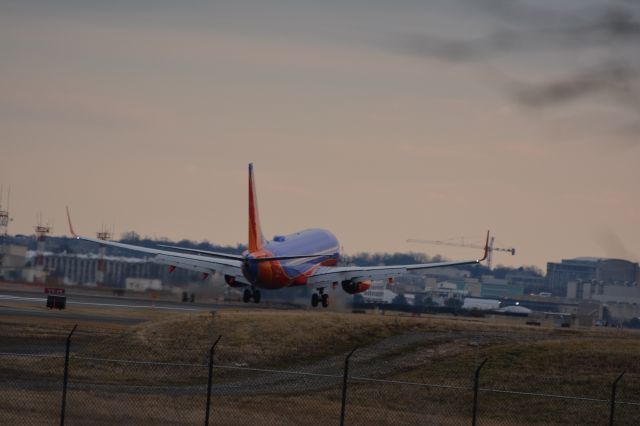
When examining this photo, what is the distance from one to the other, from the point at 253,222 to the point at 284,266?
4319 millimetres

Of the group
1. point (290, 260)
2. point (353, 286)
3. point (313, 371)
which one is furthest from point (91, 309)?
point (313, 371)

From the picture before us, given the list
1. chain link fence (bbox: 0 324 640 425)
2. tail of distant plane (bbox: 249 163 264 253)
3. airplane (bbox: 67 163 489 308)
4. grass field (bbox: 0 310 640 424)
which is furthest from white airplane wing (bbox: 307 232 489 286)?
chain link fence (bbox: 0 324 640 425)

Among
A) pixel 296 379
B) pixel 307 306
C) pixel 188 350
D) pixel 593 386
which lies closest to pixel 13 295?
pixel 307 306

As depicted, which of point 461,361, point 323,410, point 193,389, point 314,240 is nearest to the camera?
point 323,410

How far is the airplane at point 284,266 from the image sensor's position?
9406cm

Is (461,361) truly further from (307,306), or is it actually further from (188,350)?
(307,306)

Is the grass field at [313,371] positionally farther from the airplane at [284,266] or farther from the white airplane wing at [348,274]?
the white airplane wing at [348,274]

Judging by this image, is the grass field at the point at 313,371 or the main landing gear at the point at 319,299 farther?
the main landing gear at the point at 319,299

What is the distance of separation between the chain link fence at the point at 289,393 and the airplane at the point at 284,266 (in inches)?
1247

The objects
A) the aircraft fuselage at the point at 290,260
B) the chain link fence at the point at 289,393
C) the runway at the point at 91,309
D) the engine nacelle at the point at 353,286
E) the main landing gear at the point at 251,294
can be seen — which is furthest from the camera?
the engine nacelle at the point at 353,286

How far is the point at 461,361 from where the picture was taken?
59062 millimetres

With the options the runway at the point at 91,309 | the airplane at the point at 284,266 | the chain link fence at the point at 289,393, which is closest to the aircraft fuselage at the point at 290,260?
the airplane at the point at 284,266

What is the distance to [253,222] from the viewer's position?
96.6 meters

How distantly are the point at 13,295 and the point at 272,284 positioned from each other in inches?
1090
